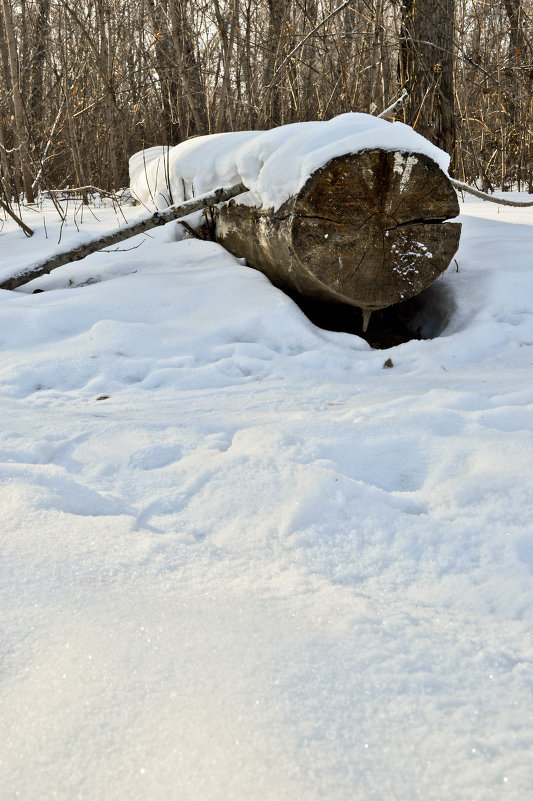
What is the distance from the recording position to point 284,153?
9.23 feet

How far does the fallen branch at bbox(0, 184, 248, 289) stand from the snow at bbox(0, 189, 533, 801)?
2.18 ft

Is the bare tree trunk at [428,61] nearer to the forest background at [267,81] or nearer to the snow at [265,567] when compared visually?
the forest background at [267,81]

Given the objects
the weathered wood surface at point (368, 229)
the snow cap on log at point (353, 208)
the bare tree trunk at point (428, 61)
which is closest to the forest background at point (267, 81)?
the bare tree trunk at point (428, 61)

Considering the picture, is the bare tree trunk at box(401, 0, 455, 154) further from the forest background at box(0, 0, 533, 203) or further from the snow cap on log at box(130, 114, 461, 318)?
the snow cap on log at box(130, 114, 461, 318)

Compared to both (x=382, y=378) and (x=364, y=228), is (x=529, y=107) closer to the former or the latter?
(x=364, y=228)

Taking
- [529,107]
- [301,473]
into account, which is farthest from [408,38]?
[301,473]

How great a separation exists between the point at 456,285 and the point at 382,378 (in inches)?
41.0

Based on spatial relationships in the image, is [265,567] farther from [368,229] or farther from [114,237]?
[114,237]

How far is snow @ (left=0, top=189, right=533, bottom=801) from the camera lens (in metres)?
0.83

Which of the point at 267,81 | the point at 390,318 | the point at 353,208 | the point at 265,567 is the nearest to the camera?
the point at 265,567

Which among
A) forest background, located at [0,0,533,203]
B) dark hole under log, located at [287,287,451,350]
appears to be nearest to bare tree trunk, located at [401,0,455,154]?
forest background, located at [0,0,533,203]

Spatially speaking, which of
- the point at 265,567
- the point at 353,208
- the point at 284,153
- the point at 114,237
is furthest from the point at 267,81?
the point at 265,567

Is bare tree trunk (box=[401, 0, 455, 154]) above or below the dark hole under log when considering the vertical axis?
above

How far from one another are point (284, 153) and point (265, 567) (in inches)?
83.5
